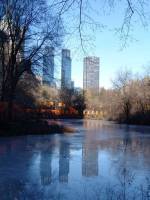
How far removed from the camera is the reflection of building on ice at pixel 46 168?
10.6 meters

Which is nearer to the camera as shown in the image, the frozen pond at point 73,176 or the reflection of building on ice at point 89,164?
the frozen pond at point 73,176

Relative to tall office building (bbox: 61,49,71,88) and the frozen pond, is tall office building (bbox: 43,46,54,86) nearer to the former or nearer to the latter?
tall office building (bbox: 61,49,71,88)

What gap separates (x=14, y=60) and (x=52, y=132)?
20.5 ft

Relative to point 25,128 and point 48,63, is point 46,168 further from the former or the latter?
point 48,63

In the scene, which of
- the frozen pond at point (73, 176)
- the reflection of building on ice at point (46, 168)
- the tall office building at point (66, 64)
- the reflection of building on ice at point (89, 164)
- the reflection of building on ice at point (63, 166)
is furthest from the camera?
the reflection of building on ice at point (89, 164)

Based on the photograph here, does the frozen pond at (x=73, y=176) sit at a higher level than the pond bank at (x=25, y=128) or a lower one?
lower

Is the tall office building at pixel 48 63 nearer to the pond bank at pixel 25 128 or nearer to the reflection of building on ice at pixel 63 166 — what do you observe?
the pond bank at pixel 25 128

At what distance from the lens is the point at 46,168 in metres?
12.8

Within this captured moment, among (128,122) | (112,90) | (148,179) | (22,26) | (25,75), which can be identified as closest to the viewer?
(148,179)

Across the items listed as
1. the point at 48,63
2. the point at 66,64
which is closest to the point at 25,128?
the point at 48,63

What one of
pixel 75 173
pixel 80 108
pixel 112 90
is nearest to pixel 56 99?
pixel 80 108

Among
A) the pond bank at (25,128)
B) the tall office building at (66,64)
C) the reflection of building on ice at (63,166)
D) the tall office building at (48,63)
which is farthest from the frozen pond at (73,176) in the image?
the tall office building at (48,63)

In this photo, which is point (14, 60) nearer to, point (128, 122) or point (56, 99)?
point (128, 122)

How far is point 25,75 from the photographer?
36500 mm
